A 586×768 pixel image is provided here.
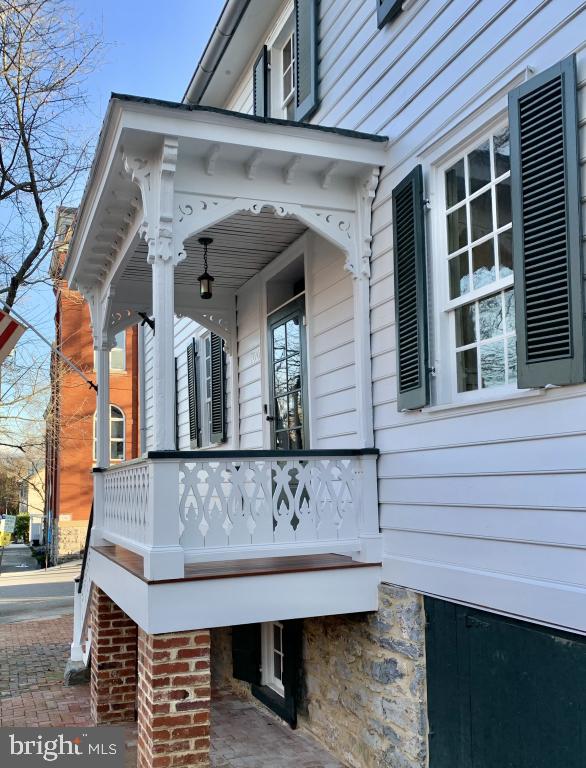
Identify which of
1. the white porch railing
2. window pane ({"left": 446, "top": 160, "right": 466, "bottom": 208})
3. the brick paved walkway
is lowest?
the brick paved walkway

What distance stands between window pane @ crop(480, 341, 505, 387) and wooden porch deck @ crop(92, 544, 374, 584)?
156 cm

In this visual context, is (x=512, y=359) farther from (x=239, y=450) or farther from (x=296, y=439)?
(x=296, y=439)

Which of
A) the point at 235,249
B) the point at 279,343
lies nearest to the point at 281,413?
the point at 279,343

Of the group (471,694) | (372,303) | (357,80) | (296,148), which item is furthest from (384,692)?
(357,80)

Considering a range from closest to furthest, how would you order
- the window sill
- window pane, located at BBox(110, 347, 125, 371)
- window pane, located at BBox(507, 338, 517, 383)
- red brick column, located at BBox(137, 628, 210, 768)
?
the window sill < window pane, located at BBox(507, 338, 517, 383) < red brick column, located at BBox(137, 628, 210, 768) < window pane, located at BBox(110, 347, 125, 371)

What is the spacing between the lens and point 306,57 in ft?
21.1

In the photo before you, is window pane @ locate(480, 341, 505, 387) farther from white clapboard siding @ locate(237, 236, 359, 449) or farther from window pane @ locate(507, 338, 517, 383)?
white clapboard siding @ locate(237, 236, 359, 449)

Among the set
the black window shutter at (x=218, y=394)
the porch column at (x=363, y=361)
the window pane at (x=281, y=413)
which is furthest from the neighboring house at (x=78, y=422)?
the porch column at (x=363, y=361)

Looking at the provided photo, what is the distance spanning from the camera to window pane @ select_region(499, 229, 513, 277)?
12.5 ft

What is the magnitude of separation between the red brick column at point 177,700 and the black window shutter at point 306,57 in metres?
4.56

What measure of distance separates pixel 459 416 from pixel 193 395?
21.3 feet

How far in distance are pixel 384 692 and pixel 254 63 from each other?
653 cm

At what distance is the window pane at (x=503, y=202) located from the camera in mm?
3812

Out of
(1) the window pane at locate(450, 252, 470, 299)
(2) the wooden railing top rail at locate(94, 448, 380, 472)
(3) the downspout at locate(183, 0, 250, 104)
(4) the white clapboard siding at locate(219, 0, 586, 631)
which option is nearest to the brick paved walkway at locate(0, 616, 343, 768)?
(4) the white clapboard siding at locate(219, 0, 586, 631)
